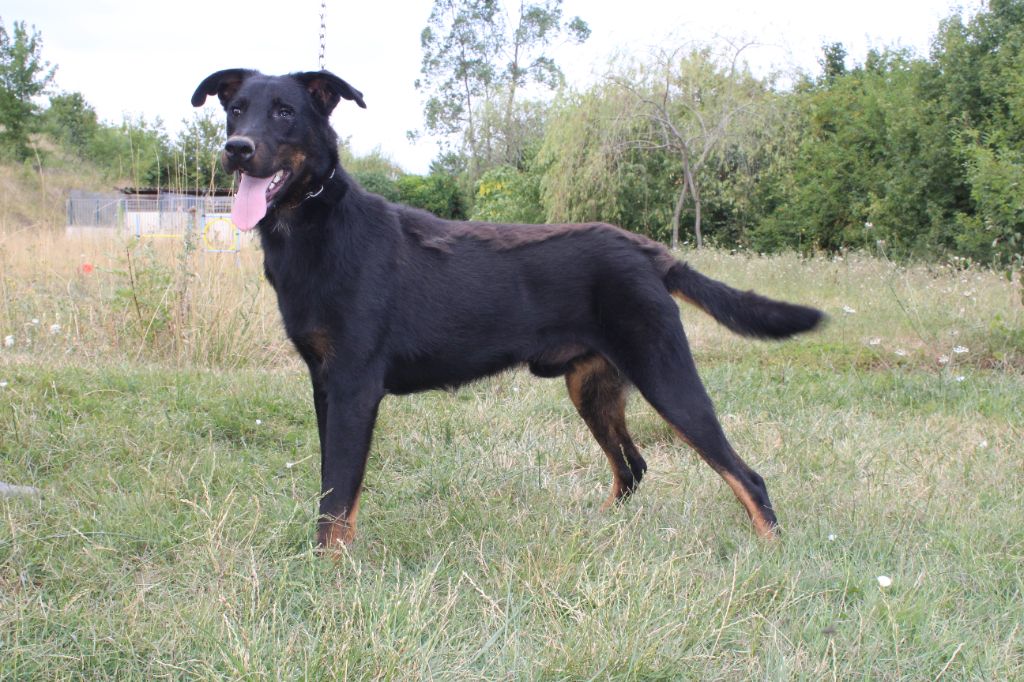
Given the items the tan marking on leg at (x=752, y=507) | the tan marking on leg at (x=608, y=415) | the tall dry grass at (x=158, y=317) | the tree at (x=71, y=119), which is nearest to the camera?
the tan marking on leg at (x=752, y=507)

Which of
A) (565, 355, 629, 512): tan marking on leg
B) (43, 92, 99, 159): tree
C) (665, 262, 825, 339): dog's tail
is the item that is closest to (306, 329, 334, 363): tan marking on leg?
(565, 355, 629, 512): tan marking on leg

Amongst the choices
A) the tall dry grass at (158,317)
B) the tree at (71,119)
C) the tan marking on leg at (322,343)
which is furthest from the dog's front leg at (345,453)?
the tree at (71,119)

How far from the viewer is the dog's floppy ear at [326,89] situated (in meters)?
3.39

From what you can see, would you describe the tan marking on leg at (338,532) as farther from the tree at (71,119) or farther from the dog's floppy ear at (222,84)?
the tree at (71,119)

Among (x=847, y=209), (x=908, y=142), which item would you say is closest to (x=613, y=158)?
(x=847, y=209)

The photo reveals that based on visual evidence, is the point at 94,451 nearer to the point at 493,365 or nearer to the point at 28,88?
the point at 493,365

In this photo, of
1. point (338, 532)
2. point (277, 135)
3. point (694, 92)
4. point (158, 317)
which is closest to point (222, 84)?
point (277, 135)

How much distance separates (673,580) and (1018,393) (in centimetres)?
397

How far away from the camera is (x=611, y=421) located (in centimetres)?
398

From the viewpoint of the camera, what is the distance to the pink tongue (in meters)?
3.13

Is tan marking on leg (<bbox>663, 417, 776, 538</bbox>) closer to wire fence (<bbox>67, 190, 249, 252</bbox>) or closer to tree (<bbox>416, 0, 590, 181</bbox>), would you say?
wire fence (<bbox>67, 190, 249, 252</bbox>)

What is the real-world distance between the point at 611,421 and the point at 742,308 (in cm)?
81

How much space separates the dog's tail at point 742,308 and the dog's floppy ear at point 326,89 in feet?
4.95

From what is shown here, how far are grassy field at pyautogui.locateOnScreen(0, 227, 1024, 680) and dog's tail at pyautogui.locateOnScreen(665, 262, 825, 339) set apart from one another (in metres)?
0.78
